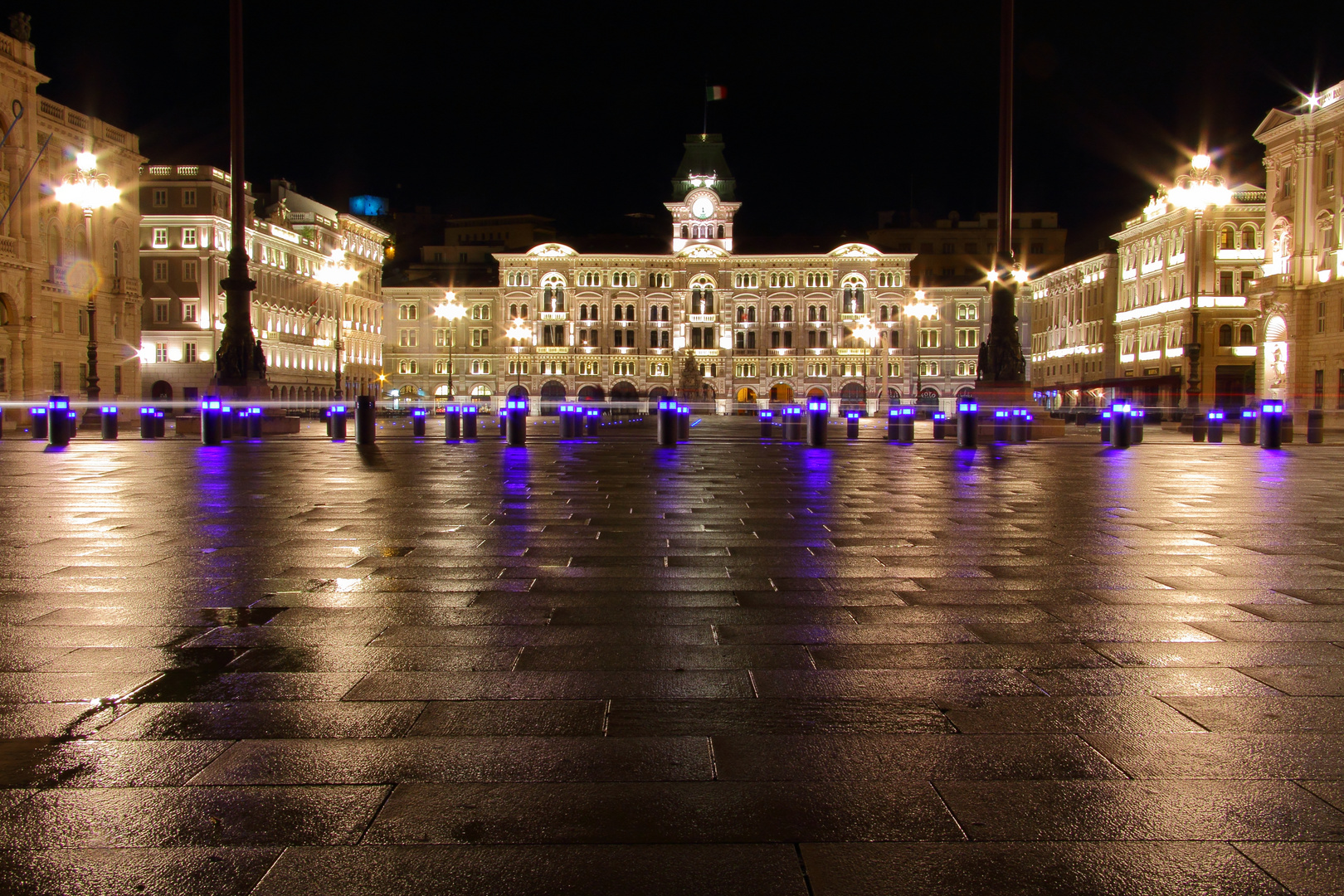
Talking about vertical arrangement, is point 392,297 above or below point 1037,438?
above

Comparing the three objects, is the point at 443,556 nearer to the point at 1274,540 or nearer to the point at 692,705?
the point at 692,705

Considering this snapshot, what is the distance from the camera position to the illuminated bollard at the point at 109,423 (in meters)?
24.7

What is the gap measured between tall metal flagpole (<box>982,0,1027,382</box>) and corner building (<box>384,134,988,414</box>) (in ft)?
196

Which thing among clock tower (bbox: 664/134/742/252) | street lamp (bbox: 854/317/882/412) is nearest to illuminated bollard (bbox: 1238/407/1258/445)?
street lamp (bbox: 854/317/882/412)

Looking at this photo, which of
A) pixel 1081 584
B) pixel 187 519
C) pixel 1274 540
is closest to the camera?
pixel 1081 584

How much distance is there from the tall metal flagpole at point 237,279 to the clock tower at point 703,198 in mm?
61241

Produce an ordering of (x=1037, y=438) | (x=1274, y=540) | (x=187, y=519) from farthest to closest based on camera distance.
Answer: (x=1037, y=438) → (x=187, y=519) → (x=1274, y=540)

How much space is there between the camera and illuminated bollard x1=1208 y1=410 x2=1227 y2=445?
2631 centimetres

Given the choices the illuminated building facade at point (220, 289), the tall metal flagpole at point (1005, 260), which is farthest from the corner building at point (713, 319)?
the tall metal flagpole at point (1005, 260)

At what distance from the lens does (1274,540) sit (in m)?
7.58

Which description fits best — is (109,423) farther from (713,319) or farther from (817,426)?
(713,319)

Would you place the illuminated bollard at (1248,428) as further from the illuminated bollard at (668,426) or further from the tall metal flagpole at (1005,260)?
the illuminated bollard at (668,426)

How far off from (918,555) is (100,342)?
56380mm

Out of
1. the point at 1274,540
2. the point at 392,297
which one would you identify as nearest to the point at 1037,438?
the point at 1274,540
